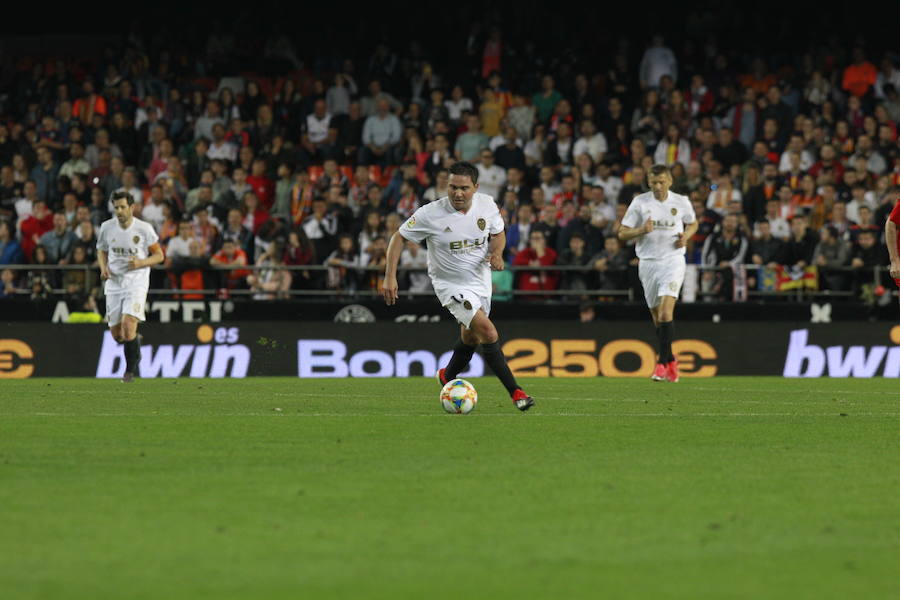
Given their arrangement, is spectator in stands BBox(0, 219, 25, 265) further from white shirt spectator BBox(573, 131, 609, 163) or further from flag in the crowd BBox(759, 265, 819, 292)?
flag in the crowd BBox(759, 265, 819, 292)

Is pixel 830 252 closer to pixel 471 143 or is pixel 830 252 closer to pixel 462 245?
pixel 471 143

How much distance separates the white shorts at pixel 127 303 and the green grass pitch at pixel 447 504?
18.2ft

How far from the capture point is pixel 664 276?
58.6 ft

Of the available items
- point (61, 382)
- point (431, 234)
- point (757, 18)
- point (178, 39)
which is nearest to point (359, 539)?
point (431, 234)

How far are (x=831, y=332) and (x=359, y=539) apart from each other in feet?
51.7

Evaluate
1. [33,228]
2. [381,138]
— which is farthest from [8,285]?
[381,138]

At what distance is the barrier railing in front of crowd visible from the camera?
21672 millimetres

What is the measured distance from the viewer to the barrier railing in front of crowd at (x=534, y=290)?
71.1ft

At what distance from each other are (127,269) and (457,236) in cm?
654

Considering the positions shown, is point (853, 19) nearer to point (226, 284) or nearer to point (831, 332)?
point (831, 332)

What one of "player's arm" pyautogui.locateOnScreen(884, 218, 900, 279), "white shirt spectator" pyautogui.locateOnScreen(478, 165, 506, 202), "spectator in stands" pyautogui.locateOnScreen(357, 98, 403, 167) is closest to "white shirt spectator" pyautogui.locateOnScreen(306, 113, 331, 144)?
"spectator in stands" pyautogui.locateOnScreen(357, 98, 403, 167)

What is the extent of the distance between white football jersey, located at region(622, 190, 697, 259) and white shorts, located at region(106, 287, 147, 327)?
19.4ft

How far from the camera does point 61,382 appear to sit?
18422 millimetres

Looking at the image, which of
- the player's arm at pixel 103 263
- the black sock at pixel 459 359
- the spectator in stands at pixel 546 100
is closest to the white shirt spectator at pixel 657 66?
the spectator in stands at pixel 546 100
